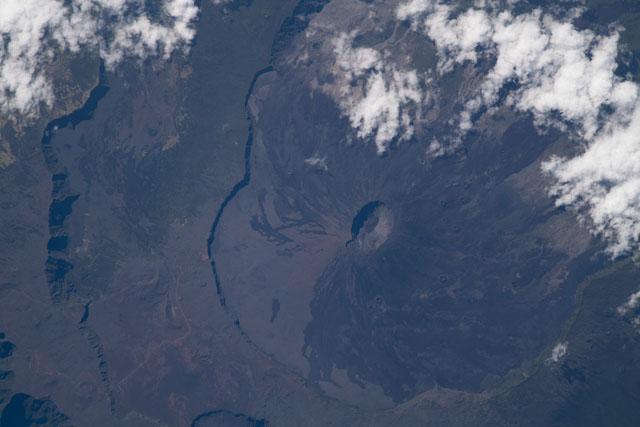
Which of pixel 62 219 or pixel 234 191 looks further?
pixel 234 191

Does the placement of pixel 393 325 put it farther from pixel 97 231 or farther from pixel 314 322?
pixel 97 231

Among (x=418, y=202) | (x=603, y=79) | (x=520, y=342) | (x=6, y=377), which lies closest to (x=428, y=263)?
(x=418, y=202)

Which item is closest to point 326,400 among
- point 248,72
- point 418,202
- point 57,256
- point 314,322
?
point 314,322

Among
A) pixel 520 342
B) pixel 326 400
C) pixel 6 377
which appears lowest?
pixel 520 342

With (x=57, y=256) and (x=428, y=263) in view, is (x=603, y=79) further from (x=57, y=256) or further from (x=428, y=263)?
(x=57, y=256)

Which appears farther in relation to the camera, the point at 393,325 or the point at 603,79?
the point at 393,325

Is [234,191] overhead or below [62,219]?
below

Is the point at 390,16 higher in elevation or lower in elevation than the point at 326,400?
higher

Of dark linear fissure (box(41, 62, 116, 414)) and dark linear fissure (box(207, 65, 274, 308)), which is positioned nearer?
dark linear fissure (box(41, 62, 116, 414))

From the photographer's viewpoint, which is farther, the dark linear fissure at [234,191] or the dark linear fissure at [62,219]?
the dark linear fissure at [234,191]
